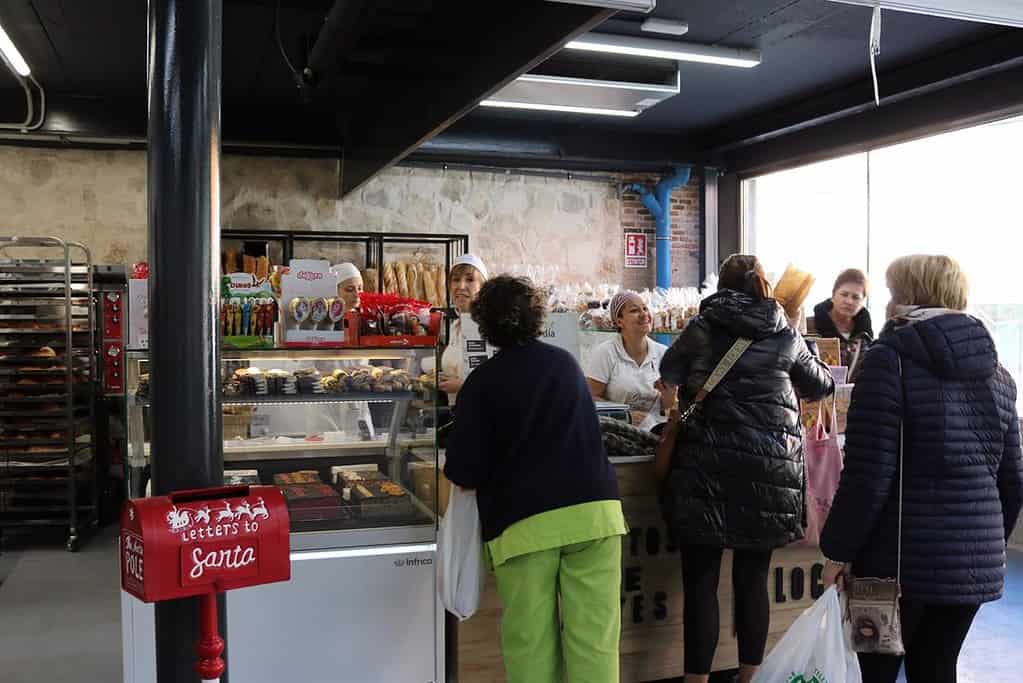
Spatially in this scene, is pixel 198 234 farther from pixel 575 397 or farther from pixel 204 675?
pixel 575 397

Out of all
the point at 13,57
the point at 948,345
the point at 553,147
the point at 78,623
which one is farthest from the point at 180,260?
the point at 553,147

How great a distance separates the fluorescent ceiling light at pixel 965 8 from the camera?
10.0 ft

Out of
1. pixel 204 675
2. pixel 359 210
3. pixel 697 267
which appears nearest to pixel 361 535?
pixel 204 675

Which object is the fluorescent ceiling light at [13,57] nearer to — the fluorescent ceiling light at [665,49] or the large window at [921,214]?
the fluorescent ceiling light at [665,49]

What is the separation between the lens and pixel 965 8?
10.4 ft

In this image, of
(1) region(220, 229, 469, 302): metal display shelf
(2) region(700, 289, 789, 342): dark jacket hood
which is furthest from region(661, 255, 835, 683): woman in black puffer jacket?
(1) region(220, 229, 469, 302): metal display shelf

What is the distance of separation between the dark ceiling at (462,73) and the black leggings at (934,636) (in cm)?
206

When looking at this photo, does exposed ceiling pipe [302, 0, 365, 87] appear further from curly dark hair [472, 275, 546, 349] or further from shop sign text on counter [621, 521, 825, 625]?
shop sign text on counter [621, 521, 825, 625]

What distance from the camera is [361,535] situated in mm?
3285

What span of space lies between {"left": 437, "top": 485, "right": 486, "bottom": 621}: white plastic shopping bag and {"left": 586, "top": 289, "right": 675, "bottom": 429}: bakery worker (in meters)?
1.91

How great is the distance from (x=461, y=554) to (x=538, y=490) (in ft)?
1.21

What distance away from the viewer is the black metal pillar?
2191mm

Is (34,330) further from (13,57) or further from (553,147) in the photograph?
(553,147)

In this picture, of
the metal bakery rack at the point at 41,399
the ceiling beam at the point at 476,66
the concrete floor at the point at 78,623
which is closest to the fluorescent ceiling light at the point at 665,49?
the ceiling beam at the point at 476,66
